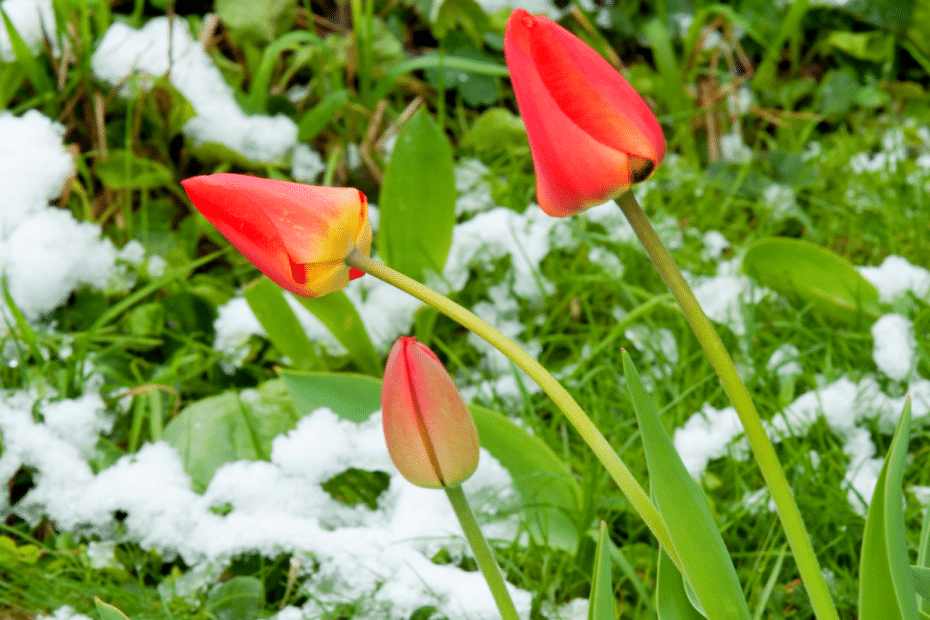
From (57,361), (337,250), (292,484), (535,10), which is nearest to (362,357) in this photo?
(292,484)

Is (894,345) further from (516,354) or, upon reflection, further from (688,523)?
(516,354)

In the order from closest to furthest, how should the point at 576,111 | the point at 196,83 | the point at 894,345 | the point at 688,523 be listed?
the point at 576,111
the point at 688,523
the point at 894,345
the point at 196,83

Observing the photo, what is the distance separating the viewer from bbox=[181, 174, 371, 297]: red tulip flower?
1.58 ft

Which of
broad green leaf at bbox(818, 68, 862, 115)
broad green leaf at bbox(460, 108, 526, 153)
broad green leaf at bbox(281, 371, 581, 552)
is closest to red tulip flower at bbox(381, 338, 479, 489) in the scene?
broad green leaf at bbox(281, 371, 581, 552)

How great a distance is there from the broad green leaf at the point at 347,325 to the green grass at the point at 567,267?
89 millimetres

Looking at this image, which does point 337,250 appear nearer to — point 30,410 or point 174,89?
point 30,410

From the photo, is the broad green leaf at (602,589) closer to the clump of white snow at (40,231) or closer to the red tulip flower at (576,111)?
the red tulip flower at (576,111)

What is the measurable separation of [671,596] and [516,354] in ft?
0.84

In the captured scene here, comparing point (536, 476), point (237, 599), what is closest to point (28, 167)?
point (237, 599)

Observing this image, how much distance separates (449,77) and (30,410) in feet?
3.41

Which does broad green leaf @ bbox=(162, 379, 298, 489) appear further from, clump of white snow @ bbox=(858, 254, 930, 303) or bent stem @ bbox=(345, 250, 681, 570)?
clump of white snow @ bbox=(858, 254, 930, 303)

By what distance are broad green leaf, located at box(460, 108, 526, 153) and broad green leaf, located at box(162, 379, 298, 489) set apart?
0.81m

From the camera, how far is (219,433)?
3.72ft

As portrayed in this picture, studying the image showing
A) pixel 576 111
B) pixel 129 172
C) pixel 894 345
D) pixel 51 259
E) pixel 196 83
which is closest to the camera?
pixel 576 111
